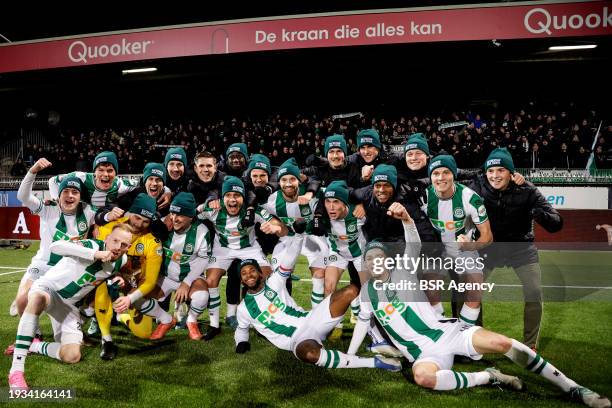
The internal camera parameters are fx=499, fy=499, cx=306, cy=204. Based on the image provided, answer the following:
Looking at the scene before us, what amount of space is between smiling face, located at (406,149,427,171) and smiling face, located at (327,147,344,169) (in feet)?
3.26

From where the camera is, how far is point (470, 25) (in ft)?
41.6

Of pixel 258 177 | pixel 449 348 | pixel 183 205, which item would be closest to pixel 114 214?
pixel 183 205

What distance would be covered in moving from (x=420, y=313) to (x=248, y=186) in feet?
9.82

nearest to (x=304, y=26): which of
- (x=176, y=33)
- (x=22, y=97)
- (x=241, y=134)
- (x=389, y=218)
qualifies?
(x=176, y=33)

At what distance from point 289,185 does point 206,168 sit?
115 centimetres

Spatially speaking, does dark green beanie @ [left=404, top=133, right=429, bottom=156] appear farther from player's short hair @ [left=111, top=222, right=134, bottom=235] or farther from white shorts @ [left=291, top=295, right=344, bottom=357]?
player's short hair @ [left=111, top=222, right=134, bottom=235]

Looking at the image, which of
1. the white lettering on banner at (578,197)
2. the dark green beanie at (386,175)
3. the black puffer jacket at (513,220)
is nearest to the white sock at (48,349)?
the dark green beanie at (386,175)

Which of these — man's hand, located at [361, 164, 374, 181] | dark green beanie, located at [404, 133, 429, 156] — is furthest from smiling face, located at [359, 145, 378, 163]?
dark green beanie, located at [404, 133, 429, 156]

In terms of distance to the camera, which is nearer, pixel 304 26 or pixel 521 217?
pixel 521 217

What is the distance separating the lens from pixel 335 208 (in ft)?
18.3

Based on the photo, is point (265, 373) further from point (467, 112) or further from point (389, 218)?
point (467, 112)

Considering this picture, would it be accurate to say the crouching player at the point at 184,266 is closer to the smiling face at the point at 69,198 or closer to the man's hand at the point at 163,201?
the man's hand at the point at 163,201

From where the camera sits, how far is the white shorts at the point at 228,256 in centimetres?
618

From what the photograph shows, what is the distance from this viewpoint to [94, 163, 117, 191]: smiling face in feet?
19.2
